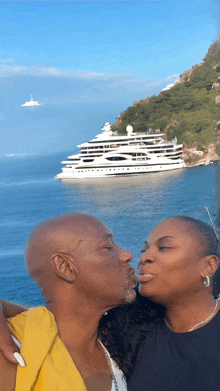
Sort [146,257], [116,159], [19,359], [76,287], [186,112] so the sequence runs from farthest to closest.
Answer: [186,112] < [116,159] < [146,257] < [76,287] < [19,359]

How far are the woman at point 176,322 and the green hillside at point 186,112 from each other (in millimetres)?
31638

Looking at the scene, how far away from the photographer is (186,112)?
39.3 meters

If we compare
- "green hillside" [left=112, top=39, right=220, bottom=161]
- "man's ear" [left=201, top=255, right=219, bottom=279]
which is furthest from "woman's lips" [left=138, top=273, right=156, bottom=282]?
"green hillside" [left=112, top=39, right=220, bottom=161]

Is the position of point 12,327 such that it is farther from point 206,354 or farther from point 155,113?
point 155,113

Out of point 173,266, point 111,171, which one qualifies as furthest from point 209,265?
point 111,171

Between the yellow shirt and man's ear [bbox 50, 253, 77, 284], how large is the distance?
0.07 meters

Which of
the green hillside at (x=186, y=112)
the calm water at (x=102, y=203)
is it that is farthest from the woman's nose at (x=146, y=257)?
the green hillside at (x=186, y=112)

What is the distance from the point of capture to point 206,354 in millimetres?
869

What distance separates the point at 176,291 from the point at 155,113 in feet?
132

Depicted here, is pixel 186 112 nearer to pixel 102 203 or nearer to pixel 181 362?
pixel 102 203

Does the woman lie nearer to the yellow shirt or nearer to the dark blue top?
the dark blue top

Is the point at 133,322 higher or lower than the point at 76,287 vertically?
lower

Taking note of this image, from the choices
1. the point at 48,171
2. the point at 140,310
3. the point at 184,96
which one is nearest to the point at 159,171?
the point at 48,171

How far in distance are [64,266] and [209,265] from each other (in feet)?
1.01
